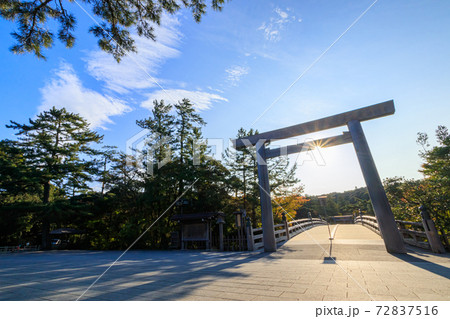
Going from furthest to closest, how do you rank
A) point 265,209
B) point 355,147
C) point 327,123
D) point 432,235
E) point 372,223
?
point 372,223
point 265,209
point 327,123
point 355,147
point 432,235

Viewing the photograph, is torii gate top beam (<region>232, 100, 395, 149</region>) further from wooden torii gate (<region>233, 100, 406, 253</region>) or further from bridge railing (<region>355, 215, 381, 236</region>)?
bridge railing (<region>355, 215, 381, 236</region>)

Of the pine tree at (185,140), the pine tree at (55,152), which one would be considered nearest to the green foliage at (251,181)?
the pine tree at (185,140)

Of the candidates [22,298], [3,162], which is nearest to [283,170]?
[22,298]

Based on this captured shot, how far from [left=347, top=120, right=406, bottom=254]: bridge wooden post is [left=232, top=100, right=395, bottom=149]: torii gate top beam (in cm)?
27

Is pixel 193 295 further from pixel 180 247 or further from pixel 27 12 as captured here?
pixel 180 247

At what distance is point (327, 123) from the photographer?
703 cm

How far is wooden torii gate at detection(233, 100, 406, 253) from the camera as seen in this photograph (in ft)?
18.3

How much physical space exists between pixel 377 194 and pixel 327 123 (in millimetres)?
2865

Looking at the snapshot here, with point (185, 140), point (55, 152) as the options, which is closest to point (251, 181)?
point (185, 140)

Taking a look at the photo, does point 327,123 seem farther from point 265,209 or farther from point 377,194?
point 265,209

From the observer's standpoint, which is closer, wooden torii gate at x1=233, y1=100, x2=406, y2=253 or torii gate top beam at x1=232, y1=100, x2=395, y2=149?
wooden torii gate at x1=233, y1=100, x2=406, y2=253

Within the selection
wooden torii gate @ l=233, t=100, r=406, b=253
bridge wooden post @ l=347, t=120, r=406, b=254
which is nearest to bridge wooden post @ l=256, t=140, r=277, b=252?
wooden torii gate @ l=233, t=100, r=406, b=253
